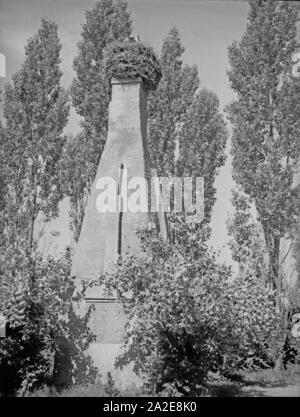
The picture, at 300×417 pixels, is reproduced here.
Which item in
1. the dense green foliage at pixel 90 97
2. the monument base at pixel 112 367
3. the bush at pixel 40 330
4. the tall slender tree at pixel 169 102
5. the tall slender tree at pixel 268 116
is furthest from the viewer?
the tall slender tree at pixel 169 102

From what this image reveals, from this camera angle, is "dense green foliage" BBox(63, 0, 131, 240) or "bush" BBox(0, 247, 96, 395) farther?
"dense green foliage" BBox(63, 0, 131, 240)

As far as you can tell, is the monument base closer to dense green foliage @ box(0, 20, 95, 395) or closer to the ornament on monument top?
dense green foliage @ box(0, 20, 95, 395)

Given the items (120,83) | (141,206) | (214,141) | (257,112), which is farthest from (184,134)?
(141,206)

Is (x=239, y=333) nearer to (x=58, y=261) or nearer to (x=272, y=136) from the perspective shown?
(x=58, y=261)

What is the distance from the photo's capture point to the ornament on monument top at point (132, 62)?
46.0ft

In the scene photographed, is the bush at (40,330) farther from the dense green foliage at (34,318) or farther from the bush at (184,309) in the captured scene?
the bush at (184,309)

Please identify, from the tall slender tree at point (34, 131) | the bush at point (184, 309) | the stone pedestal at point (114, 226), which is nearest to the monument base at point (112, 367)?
the stone pedestal at point (114, 226)

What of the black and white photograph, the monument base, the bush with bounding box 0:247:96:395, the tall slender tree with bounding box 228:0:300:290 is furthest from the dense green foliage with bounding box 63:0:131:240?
the monument base

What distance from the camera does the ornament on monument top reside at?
14023 millimetres

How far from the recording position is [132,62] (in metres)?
14.1

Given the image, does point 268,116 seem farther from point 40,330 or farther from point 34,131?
point 40,330

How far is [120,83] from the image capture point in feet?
46.8

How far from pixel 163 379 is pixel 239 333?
2.05 meters

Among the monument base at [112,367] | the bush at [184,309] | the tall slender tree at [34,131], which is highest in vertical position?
the tall slender tree at [34,131]
